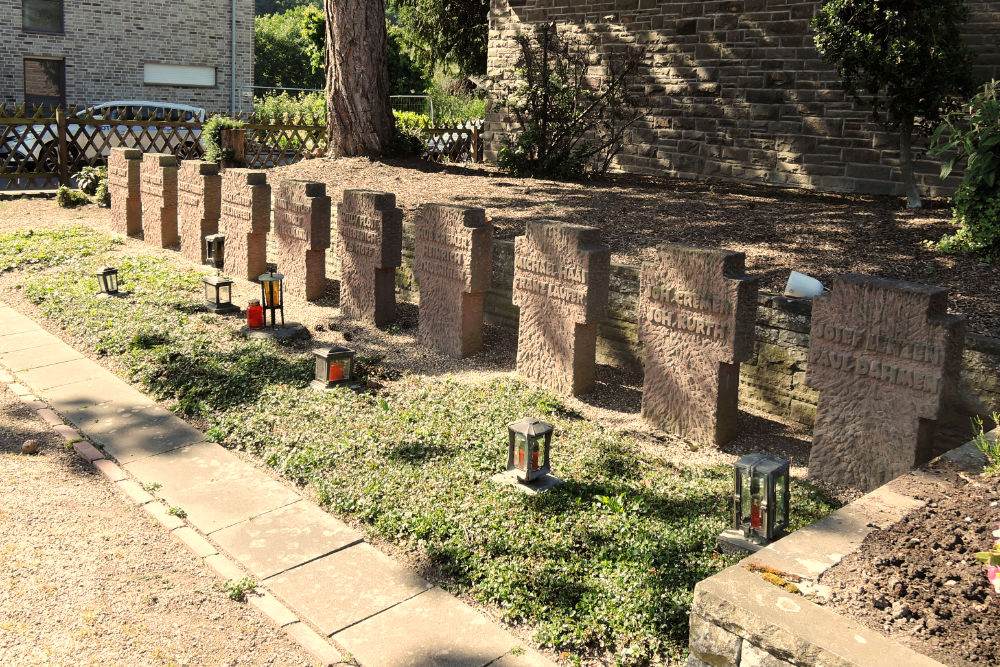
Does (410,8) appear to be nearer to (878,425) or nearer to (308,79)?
(878,425)

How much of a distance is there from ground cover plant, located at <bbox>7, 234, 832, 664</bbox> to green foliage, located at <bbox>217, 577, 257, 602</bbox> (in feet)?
2.42

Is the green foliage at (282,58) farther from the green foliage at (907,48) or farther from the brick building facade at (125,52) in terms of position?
the green foliage at (907,48)

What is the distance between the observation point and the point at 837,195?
11414mm

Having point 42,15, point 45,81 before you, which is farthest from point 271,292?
point 42,15

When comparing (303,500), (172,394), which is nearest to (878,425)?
(303,500)

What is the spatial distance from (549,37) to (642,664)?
10992 mm

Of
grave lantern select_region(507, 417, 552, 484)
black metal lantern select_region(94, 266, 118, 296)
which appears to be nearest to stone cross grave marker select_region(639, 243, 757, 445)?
grave lantern select_region(507, 417, 552, 484)

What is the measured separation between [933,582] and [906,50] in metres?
7.34

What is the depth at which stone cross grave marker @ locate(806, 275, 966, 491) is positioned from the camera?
473 centimetres

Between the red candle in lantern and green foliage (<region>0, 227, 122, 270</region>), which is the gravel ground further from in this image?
green foliage (<region>0, 227, 122, 270</region>)

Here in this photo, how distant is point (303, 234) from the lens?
343 inches

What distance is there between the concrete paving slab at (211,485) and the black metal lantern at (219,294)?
107 inches

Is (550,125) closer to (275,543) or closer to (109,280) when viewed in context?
(109,280)

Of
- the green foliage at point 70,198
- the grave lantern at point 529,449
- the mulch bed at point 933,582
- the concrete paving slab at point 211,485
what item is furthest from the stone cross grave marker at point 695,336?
the green foliage at point 70,198
